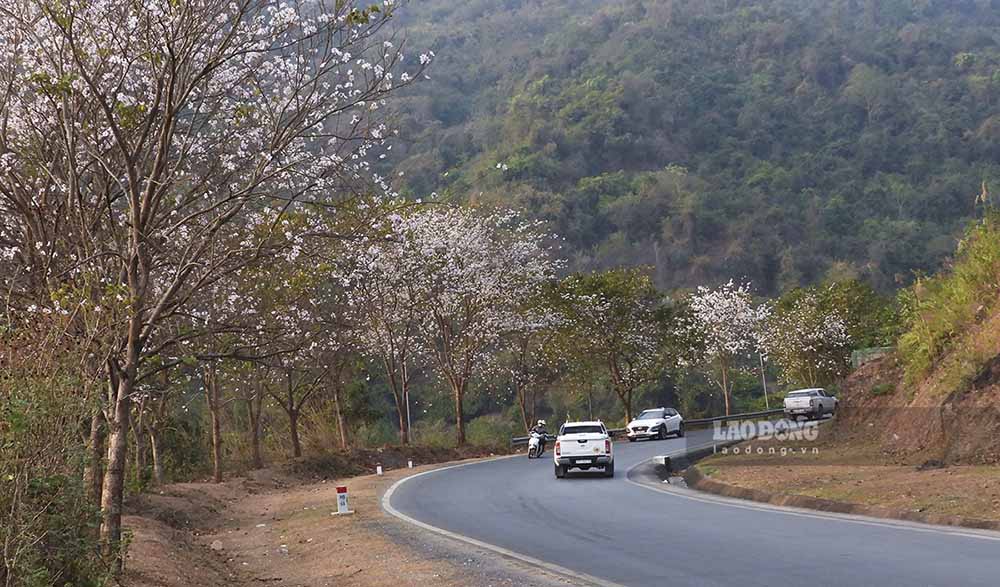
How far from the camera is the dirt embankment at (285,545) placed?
1345 cm

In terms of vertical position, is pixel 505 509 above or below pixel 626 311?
below

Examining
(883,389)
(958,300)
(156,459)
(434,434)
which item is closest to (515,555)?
(958,300)

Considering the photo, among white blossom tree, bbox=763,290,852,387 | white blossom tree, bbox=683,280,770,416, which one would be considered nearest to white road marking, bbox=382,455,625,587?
white blossom tree, bbox=683,280,770,416

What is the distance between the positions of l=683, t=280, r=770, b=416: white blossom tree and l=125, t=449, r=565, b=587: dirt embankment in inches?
1496

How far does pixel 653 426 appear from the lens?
48.6 meters

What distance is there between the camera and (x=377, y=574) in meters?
13.6

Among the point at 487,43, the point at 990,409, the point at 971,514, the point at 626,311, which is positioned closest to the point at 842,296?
the point at 626,311

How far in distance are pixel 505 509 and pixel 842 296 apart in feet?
154

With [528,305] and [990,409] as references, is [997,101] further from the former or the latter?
[990,409]

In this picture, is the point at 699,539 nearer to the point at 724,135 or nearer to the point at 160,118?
the point at 160,118

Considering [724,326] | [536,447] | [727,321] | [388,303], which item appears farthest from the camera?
[727,321]

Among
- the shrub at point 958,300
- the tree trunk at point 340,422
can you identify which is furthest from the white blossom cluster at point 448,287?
the shrub at point 958,300

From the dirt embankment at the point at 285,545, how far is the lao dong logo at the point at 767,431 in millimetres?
13673

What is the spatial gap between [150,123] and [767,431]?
37.9 meters
